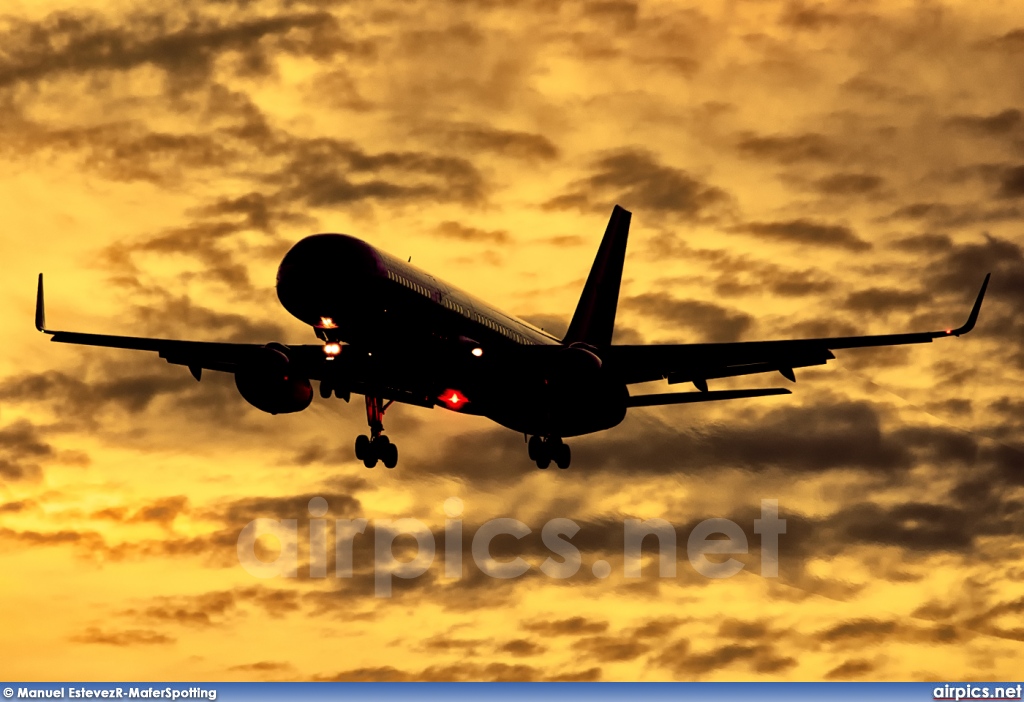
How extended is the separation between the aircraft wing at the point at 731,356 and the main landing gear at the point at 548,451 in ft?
16.1

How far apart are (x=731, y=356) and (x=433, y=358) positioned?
39.9ft

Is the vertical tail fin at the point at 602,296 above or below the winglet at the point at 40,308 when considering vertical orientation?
above

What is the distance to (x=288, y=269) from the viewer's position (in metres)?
51.5

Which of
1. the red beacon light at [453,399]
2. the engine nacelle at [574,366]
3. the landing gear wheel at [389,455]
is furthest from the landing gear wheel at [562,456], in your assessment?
the engine nacelle at [574,366]

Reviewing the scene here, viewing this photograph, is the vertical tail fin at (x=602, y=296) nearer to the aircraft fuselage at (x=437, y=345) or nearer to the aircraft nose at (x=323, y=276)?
the aircraft fuselage at (x=437, y=345)

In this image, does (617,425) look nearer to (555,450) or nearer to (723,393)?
(555,450)

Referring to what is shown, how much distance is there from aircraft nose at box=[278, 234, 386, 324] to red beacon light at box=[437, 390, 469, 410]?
7832 mm

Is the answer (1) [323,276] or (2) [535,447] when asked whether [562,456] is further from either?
(1) [323,276]

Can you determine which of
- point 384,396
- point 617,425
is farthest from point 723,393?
point 384,396

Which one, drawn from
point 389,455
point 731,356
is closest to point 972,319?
point 731,356

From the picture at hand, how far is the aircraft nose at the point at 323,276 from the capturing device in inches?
2016

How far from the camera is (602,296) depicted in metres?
81.2

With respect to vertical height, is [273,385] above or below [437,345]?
below

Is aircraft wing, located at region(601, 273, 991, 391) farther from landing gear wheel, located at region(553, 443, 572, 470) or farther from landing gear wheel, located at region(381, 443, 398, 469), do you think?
landing gear wheel, located at region(381, 443, 398, 469)
